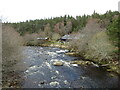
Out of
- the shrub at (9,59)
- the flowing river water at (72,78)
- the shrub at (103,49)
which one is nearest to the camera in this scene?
the flowing river water at (72,78)

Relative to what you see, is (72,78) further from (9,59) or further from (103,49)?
(103,49)

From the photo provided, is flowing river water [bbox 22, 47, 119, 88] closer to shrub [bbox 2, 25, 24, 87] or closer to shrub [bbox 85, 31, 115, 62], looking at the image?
shrub [bbox 2, 25, 24, 87]

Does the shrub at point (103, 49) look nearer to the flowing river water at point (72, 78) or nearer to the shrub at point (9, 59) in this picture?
the flowing river water at point (72, 78)

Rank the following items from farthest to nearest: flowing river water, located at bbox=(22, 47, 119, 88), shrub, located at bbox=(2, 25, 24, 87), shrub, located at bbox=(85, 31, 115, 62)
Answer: shrub, located at bbox=(85, 31, 115, 62), shrub, located at bbox=(2, 25, 24, 87), flowing river water, located at bbox=(22, 47, 119, 88)

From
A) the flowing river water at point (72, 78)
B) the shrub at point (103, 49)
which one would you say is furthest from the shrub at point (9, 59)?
the shrub at point (103, 49)

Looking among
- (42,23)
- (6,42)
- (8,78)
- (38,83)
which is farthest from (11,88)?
(42,23)

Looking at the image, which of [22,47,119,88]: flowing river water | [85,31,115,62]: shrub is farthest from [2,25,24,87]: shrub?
[85,31,115,62]: shrub

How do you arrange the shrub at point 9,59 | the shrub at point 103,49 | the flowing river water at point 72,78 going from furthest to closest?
Answer: the shrub at point 103,49 → the shrub at point 9,59 → the flowing river water at point 72,78

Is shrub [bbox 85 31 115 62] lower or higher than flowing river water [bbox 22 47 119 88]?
higher

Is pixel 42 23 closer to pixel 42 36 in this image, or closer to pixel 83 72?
pixel 42 36

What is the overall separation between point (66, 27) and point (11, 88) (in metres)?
63.3

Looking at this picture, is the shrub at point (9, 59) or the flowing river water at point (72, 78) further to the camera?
the shrub at point (9, 59)

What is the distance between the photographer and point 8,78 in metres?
16.3

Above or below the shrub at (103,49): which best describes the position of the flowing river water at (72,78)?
below
